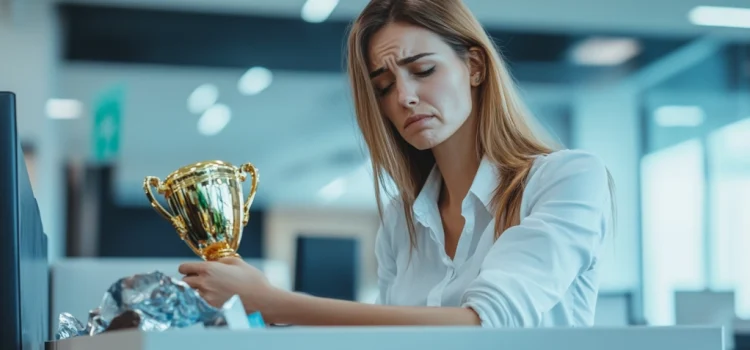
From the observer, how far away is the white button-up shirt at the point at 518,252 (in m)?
1.24

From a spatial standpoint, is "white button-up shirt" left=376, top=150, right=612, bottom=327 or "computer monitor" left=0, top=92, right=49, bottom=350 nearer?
"computer monitor" left=0, top=92, right=49, bottom=350

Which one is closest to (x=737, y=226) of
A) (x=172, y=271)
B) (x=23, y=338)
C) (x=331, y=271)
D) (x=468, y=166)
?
(x=331, y=271)

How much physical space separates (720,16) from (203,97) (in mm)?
3743

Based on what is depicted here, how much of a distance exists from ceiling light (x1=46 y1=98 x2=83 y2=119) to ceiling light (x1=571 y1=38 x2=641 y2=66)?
11.7ft

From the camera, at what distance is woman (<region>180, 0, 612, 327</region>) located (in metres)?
1.30

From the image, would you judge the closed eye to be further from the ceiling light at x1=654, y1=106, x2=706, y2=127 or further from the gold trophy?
the ceiling light at x1=654, y1=106, x2=706, y2=127

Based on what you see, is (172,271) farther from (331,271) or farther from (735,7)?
(735,7)

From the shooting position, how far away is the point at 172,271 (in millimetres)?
2928

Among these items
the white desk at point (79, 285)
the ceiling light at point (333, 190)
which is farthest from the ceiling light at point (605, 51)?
the white desk at point (79, 285)

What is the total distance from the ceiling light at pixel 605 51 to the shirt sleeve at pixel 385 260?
589 centimetres

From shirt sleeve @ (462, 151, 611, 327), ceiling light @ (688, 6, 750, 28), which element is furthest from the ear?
ceiling light @ (688, 6, 750, 28)

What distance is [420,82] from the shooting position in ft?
5.24

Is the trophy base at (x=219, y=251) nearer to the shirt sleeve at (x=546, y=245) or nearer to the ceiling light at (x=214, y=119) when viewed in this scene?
the shirt sleeve at (x=546, y=245)

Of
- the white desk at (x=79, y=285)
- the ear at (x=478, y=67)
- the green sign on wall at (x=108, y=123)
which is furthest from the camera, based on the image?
the green sign on wall at (x=108, y=123)
